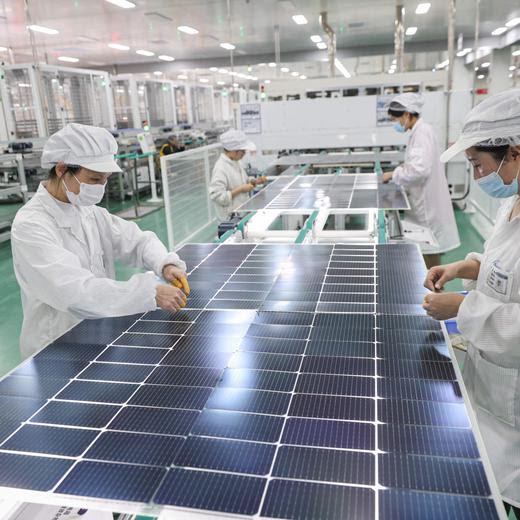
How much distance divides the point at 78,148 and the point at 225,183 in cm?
363

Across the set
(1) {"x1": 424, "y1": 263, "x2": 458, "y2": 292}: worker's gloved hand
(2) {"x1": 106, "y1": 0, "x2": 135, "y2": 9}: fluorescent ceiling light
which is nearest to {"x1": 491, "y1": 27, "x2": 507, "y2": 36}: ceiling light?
(2) {"x1": 106, "y1": 0, "x2": 135, "y2": 9}: fluorescent ceiling light

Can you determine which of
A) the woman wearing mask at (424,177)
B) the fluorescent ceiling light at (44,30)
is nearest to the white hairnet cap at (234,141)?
the woman wearing mask at (424,177)

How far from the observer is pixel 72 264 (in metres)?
2.41

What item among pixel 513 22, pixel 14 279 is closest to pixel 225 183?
pixel 14 279

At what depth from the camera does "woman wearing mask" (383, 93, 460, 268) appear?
216 inches

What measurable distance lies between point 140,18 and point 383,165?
8176mm

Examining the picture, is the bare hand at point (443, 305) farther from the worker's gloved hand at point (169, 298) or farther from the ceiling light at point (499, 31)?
the ceiling light at point (499, 31)

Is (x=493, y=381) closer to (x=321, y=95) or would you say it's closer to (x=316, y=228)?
(x=316, y=228)

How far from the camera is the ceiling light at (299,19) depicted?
43.0ft

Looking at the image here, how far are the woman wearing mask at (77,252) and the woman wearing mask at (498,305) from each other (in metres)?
1.33

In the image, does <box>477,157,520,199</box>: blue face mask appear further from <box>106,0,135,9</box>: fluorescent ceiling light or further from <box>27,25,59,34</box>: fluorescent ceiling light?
<box>27,25,59,34</box>: fluorescent ceiling light

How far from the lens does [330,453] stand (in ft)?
4.75

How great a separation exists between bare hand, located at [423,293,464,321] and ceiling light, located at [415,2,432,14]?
40.9ft

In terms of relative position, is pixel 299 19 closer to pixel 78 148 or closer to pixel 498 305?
pixel 78 148
